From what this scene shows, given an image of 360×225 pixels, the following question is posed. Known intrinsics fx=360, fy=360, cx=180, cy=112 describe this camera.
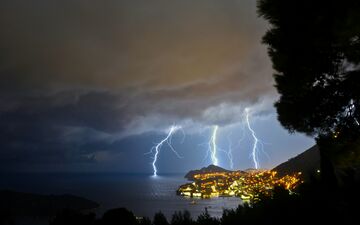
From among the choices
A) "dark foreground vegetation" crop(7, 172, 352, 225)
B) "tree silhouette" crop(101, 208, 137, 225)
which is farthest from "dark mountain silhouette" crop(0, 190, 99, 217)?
"dark foreground vegetation" crop(7, 172, 352, 225)

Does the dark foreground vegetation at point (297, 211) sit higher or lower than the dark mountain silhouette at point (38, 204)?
lower

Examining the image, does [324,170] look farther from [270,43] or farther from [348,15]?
[348,15]

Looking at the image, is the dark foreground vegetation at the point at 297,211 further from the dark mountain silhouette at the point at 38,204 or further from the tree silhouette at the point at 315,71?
the dark mountain silhouette at the point at 38,204

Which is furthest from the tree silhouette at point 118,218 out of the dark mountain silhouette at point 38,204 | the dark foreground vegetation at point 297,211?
the dark mountain silhouette at point 38,204

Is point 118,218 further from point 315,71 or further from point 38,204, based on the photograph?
point 38,204

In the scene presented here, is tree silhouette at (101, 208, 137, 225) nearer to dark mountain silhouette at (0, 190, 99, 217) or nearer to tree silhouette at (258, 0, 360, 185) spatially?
tree silhouette at (258, 0, 360, 185)
